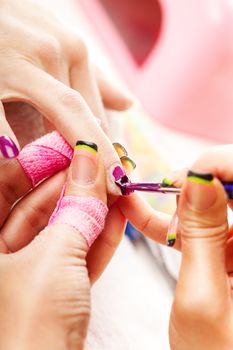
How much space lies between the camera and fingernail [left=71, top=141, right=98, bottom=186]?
68 cm

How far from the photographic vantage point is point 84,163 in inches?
26.9

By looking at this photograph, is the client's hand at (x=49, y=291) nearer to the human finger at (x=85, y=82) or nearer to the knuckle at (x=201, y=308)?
the knuckle at (x=201, y=308)

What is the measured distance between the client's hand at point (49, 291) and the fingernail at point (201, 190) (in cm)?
15

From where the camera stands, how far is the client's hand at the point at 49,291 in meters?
0.56

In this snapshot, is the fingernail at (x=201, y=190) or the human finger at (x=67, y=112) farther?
the human finger at (x=67, y=112)

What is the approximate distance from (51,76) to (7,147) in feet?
0.62

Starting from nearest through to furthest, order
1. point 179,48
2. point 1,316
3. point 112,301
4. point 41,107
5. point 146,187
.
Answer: point 1,316 → point 146,187 → point 41,107 → point 112,301 → point 179,48

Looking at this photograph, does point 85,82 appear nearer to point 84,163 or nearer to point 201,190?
point 84,163

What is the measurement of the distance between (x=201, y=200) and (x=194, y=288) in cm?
10

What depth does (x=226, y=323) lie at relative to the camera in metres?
0.59

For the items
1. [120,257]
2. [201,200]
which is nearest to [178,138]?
[120,257]

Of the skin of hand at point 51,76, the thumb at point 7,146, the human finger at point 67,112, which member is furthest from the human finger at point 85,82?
the thumb at point 7,146

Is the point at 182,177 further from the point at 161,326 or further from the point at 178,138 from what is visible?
the point at 178,138

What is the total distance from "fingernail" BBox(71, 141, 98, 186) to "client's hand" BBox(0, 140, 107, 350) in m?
0.04
